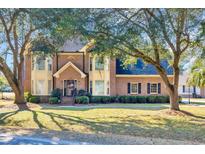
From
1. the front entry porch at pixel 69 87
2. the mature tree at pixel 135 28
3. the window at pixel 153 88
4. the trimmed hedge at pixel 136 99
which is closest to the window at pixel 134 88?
the window at pixel 153 88

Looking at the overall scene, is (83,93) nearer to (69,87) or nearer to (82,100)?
(82,100)

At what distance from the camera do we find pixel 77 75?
31250 mm

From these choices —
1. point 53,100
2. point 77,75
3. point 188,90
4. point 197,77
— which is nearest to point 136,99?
point 77,75

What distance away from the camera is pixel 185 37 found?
17.6 metres

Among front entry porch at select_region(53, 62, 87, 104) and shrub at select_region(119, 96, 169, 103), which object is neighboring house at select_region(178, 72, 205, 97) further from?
front entry porch at select_region(53, 62, 87, 104)

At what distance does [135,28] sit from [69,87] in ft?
55.3

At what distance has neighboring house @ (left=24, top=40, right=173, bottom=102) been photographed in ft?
102

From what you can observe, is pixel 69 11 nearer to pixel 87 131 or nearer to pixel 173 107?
pixel 87 131

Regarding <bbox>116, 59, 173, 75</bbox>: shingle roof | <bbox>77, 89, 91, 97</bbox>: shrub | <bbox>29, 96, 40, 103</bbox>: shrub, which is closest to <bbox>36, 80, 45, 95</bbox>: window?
<bbox>29, 96, 40, 103</bbox>: shrub

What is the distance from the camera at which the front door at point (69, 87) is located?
31120 millimetres
